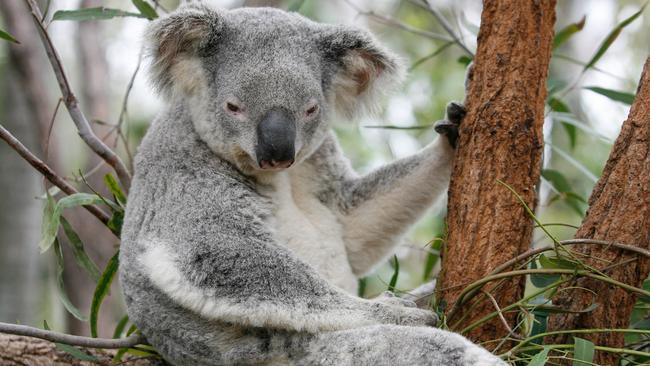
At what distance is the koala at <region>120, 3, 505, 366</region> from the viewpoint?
2.80m

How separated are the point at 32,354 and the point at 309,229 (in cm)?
120

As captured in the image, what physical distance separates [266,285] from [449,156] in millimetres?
1161

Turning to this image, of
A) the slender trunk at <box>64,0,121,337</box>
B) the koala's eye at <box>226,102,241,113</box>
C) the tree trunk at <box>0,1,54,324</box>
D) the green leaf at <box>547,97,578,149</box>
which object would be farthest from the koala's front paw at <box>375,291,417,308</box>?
the tree trunk at <box>0,1,54,324</box>

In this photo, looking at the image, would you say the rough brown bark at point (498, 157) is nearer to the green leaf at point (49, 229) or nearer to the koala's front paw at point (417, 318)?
the koala's front paw at point (417, 318)

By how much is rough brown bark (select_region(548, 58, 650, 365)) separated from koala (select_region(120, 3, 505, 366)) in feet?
1.37

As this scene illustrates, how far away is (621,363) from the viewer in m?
2.76

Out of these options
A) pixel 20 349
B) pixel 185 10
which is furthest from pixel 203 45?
pixel 20 349

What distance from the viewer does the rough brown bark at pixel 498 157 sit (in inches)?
109

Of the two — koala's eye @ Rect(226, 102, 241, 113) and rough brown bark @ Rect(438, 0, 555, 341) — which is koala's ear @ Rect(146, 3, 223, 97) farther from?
rough brown bark @ Rect(438, 0, 555, 341)

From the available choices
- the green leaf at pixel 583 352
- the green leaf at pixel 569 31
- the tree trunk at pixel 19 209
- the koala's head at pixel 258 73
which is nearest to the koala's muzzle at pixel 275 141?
the koala's head at pixel 258 73

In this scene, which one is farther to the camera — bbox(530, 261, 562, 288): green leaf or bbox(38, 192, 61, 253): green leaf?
bbox(38, 192, 61, 253): green leaf

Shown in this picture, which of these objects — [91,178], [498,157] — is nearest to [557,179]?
[498,157]

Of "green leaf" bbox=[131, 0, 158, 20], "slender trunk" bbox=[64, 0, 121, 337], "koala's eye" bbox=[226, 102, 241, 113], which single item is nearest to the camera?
"koala's eye" bbox=[226, 102, 241, 113]

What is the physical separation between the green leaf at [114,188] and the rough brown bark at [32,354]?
0.80 metres
